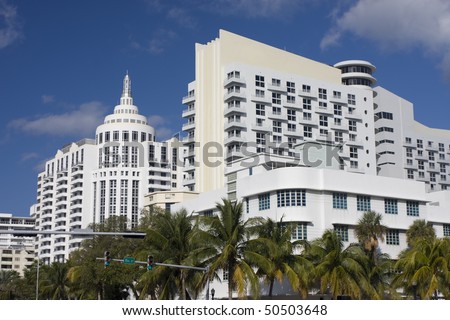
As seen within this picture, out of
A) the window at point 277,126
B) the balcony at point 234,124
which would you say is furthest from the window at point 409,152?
the balcony at point 234,124

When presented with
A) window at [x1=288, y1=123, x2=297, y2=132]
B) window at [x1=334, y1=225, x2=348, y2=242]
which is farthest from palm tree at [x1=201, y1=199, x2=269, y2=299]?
window at [x1=288, y1=123, x2=297, y2=132]

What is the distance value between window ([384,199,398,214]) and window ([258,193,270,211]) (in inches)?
521

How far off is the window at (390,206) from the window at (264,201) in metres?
13.2

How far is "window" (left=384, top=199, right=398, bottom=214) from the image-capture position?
73562 mm

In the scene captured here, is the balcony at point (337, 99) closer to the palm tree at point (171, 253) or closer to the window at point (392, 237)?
the window at point (392, 237)

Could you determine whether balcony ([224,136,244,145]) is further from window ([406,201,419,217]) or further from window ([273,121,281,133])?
window ([406,201,419,217])

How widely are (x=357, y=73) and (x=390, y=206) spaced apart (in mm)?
52105

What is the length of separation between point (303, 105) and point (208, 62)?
1728 centimetres

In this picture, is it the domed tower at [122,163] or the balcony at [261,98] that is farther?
the domed tower at [122,163]

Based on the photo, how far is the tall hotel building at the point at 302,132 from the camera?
75.6m

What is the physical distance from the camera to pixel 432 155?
13138cm

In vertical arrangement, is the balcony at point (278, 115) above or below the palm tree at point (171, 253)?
above

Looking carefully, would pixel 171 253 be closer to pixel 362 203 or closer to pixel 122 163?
pixel 362 203
